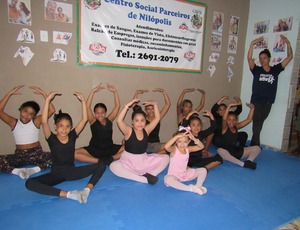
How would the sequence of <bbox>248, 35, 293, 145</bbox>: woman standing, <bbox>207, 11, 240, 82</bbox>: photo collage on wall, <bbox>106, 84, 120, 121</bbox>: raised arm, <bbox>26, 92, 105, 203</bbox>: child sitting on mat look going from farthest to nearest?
<bbox>207, 11, 240, 82</bbox>: photo collage on wall < <bbox>248, 35, 293, 145</bbox>: woman standing < <bbox>106, 84, 120, 121</bbox>: raised arm < <bbox>26, 92, 105, 203</bbox>: child sitting on mat

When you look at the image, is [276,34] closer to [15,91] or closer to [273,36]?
[273,36]

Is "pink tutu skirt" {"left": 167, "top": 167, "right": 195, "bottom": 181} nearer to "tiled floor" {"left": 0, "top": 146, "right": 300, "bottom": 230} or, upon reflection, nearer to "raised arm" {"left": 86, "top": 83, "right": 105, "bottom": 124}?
"tiled floor" {"left": 0, "top": 146, "right": 300, "bottom": 230}

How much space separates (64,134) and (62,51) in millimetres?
1639

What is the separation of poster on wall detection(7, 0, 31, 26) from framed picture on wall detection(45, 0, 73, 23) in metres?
0.26

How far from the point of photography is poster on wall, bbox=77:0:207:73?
3.92 m

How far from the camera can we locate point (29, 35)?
11.7 feet

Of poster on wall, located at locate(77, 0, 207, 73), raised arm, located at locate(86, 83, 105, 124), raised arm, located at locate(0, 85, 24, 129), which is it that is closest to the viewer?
raised arm, located at locate(0, 85, 24, 129)

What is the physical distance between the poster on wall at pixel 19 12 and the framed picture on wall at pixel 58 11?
264mm

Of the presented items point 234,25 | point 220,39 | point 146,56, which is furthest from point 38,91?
point 234,25

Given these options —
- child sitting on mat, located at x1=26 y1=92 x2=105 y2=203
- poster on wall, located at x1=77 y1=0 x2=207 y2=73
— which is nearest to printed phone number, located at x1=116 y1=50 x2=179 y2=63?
poster on wall, located at x1=77 y1=0 x2=207 y2=73

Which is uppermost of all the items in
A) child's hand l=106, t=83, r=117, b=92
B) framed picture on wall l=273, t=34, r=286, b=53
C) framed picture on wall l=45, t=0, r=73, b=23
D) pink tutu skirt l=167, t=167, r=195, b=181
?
framed picture on wall l=45, t=0, r=73, b=23

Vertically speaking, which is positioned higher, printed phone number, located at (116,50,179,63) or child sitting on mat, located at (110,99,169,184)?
printed phone number, located at (116,50,179,63)

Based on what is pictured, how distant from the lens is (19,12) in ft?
11.3

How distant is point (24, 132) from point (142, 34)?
2636 mm
